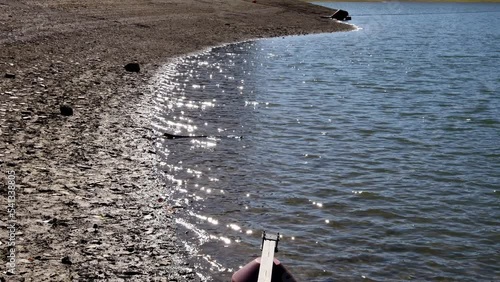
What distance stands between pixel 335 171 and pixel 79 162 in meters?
6.42

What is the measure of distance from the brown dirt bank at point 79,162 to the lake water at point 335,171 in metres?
0.76

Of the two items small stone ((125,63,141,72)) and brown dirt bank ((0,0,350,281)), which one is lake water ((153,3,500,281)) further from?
small stone ((125,63,141,72))

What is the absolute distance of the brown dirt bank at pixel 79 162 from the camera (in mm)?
9567

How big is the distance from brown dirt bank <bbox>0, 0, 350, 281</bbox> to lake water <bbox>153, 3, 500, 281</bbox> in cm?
76

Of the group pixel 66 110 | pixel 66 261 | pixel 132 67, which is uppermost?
pixel 132 67

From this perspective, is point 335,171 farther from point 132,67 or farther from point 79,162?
point 132,67

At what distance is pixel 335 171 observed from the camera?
50.2 ft

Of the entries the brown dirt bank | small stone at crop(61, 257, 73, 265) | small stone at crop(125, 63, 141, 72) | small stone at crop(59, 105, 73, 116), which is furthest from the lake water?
small stone at crop(59, 105, 73, 116)

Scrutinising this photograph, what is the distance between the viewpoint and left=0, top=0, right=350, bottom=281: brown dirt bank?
31.4 ft

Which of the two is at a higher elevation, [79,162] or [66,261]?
[79,162]

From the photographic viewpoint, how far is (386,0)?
579 ft

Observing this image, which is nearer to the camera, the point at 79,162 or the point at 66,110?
the point at 79,162

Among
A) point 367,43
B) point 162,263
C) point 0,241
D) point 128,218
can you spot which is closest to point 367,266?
point 162,263

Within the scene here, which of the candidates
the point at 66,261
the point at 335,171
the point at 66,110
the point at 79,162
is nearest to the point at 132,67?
the point at 66,110
